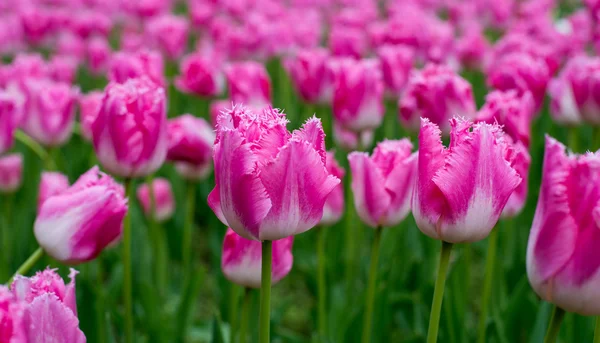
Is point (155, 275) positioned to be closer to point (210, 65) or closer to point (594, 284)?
point (210, 65)

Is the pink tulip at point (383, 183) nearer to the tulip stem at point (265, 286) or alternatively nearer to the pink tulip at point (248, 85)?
the tulip stem at point (265, 286)

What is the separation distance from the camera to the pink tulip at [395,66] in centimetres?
238

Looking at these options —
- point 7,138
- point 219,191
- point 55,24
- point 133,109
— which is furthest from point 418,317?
point 55,24

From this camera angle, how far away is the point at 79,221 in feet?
4.00

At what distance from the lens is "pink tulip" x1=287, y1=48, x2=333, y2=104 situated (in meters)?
2.41

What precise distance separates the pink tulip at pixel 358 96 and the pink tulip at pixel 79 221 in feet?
2.86

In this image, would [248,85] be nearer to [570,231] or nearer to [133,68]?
[133,68]

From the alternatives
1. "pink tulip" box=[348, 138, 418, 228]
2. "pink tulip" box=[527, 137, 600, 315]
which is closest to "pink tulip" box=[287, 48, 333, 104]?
"pink tulip" box=[348, 138, 418, 228]

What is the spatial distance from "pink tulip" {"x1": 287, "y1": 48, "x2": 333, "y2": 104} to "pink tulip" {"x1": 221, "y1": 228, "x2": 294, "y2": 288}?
125cm

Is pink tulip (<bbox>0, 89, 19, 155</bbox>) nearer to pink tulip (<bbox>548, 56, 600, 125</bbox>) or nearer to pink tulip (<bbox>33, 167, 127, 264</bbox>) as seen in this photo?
pink tulip (<bbox>33, 167, 127, 264</bbox>)

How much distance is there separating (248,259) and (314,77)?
4.22 ft

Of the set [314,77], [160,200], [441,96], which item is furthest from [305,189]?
[160,200]

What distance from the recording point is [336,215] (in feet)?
5.65

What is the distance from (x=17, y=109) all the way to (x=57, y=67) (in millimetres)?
984
